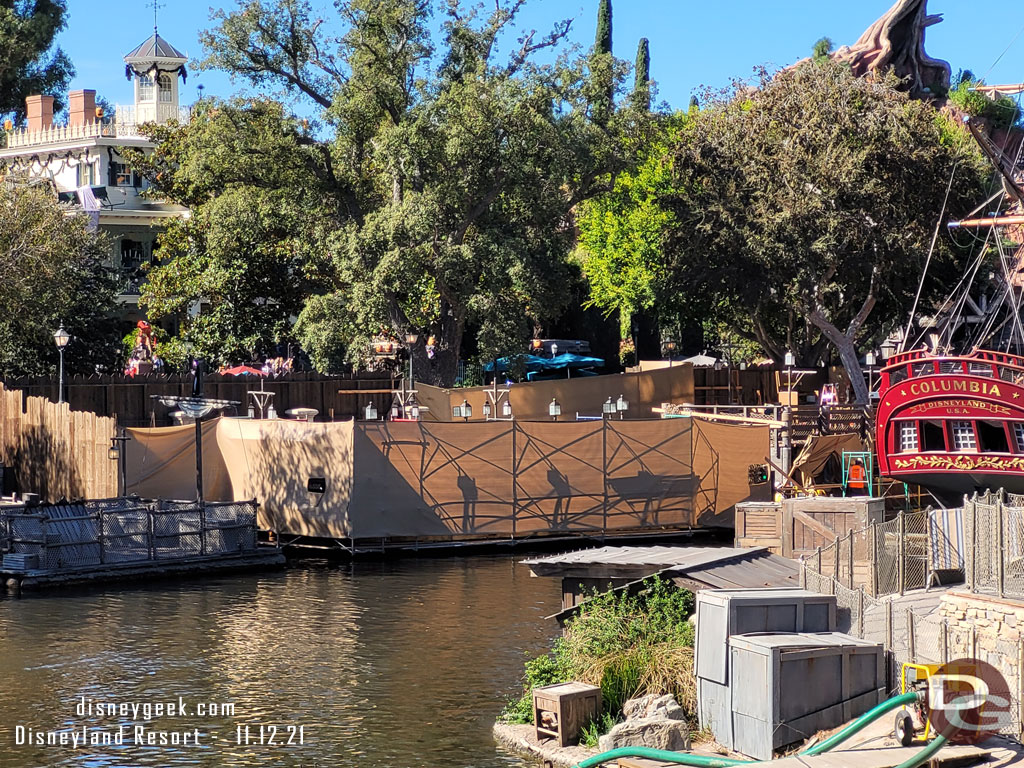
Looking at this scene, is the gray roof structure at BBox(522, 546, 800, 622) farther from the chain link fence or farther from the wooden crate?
the wooden crate

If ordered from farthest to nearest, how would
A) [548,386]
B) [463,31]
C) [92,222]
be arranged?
1. [92,222]
2. [463,31]
3. [548,386]

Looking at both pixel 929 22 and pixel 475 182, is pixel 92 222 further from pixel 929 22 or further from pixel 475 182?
pixel 929 22

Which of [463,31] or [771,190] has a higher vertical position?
[463,31]

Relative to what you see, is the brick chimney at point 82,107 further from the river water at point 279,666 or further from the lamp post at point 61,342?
the river water at point 279,666

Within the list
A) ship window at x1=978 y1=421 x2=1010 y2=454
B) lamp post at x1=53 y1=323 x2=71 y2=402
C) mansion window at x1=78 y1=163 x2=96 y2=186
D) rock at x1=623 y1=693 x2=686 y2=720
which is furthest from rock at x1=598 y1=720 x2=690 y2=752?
mansion window at x1=78 y1=163 x2=96 y2=186

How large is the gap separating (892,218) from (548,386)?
53.6 feet

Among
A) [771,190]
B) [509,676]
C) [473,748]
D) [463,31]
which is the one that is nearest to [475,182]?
[463,31]

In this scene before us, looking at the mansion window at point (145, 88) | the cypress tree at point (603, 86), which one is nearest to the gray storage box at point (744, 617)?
the cypress tree at point (603, 86)

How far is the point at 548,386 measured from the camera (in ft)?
135

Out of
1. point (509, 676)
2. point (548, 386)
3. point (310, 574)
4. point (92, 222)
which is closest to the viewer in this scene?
point (509, 676)

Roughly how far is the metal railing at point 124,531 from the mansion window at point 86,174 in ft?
142

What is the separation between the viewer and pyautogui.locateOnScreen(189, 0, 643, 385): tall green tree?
42438 millimetres

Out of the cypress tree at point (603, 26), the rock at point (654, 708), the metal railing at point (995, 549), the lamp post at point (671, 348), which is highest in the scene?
the cypress tree at point (603, 26)

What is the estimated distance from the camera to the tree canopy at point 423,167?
4250cm
